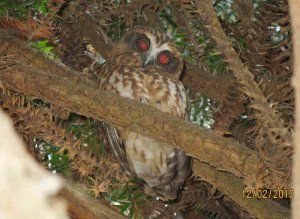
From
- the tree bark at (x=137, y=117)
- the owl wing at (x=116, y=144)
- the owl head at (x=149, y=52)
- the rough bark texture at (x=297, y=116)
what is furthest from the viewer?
the owl head at (x=149, y=52)

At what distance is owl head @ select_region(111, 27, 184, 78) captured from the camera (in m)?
1.92

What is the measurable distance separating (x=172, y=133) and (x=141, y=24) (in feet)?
3.73

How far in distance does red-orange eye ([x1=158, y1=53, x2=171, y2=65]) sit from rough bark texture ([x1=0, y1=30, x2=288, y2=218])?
3.06ft

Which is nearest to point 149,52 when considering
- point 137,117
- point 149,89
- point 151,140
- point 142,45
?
point 142,45

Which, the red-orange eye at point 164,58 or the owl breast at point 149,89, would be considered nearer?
the owl breast at point 149,89

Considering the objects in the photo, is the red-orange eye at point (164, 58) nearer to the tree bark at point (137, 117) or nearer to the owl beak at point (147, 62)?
the owl beak at point (147, 62)

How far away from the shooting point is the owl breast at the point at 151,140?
1.74m

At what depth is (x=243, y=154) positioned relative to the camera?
91cm

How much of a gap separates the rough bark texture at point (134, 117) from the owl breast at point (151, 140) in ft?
2.21

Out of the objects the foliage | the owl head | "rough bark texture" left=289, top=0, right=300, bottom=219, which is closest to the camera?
"rough bark texture" left=289, top=0, right=300, bottom=219

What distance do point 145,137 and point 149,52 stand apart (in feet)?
1.45

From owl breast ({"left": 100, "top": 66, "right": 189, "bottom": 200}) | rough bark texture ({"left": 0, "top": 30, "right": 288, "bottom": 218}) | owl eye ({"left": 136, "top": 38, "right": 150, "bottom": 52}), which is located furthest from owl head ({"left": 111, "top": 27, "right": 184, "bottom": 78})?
rough bark texture ({"left": 0, "top": 30, "right": 288, "bottom": 218})

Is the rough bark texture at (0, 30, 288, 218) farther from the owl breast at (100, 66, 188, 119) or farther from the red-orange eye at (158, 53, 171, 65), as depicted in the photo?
the red-orange eye at (158, 53, 171, 65)

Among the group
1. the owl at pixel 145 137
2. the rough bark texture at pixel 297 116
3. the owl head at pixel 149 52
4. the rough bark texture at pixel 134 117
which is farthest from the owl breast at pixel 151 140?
the rough bark texture at pixel 297 116
